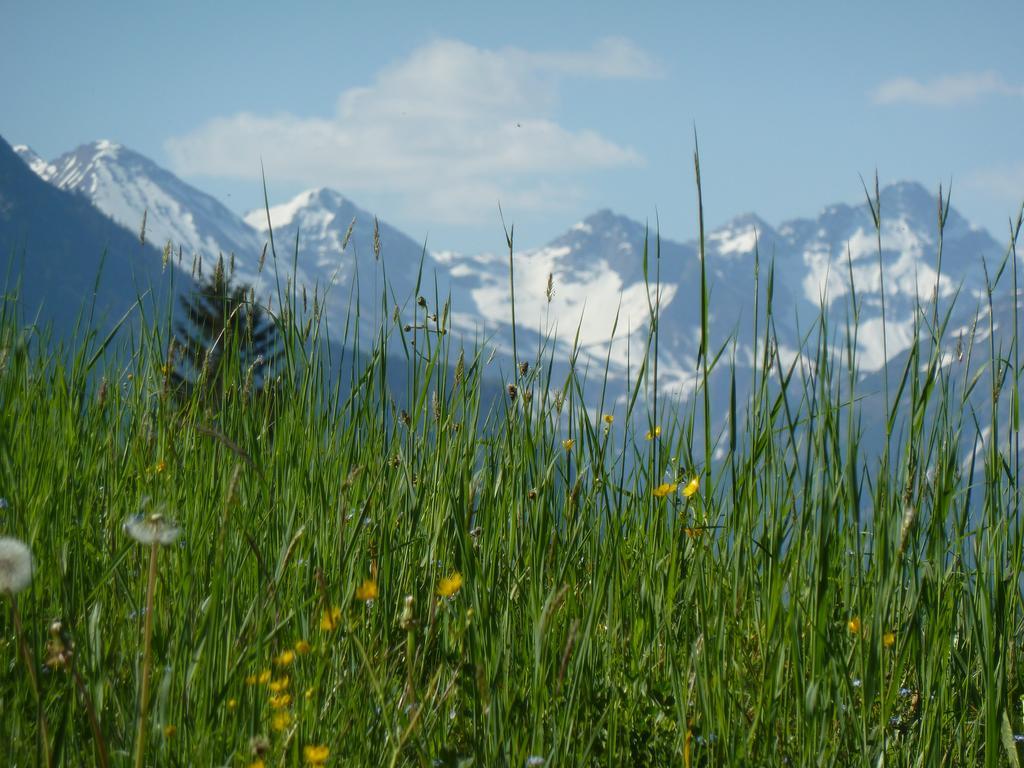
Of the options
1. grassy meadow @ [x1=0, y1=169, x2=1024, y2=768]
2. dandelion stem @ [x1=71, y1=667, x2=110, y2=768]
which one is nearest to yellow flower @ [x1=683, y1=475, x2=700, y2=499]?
grassy meadow @ [x1=0, y1=169, x2=1024, y2=768]

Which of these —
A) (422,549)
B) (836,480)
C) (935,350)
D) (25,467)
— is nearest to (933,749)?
(836,480)

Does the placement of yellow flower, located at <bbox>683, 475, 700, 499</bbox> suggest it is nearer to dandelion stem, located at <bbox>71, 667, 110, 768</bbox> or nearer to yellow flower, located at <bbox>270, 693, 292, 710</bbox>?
yellow flower, located at <bbox>270, 693, 292, 710</bbox>

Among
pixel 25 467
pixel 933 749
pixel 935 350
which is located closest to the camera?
pixel 933 749

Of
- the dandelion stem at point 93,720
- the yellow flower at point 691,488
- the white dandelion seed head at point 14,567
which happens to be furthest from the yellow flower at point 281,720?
the yellow flower at point 691,488

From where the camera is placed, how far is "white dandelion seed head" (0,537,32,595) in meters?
1.14

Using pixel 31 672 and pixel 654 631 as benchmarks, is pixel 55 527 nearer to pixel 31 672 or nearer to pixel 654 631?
pixel 31 672

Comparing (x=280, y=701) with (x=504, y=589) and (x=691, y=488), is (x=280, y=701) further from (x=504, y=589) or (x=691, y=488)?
(x=691, y=488)

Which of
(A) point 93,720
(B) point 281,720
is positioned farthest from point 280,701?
(A) point 93,720

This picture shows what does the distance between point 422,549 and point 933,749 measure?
1.15 meters

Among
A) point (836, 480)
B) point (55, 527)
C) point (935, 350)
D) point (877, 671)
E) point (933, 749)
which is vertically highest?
point (935, 350)

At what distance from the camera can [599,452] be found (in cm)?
243

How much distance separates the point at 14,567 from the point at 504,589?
41.1 inches

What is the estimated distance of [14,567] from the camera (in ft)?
3.89

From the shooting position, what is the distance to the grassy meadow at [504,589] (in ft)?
5.31
